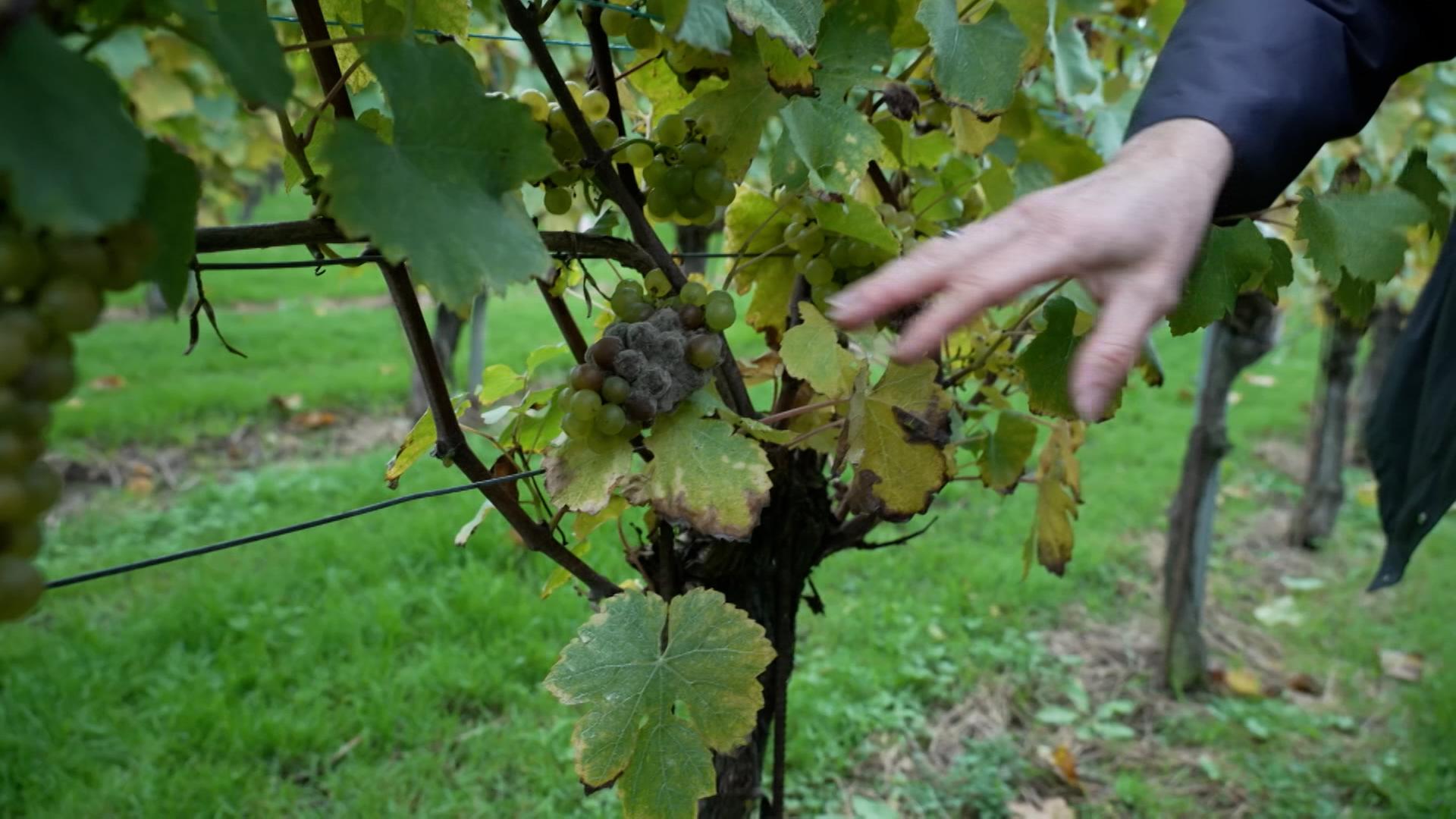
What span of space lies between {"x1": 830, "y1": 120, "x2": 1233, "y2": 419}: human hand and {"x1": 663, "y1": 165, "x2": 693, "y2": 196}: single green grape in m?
0.41

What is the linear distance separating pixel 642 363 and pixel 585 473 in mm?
117

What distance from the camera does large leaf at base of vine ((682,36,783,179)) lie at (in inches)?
35.1

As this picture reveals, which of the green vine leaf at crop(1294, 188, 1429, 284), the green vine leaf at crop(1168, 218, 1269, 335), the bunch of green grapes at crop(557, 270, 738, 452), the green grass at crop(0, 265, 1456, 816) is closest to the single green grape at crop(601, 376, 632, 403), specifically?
the bunch of green grapes at crop(557, 270, 738, 452)

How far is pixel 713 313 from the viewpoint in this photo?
0.91 meters

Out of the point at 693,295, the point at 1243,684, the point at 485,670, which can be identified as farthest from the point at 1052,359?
the point at 1243,684

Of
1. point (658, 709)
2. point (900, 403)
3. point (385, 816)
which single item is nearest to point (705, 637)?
point (658, 709)

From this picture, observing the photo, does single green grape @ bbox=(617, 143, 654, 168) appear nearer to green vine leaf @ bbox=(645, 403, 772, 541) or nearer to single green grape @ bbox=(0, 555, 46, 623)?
green vine leaf @ bbox=(645, 403, 772, 541)

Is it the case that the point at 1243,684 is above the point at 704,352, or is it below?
below

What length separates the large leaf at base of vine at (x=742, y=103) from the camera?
0.89 metres

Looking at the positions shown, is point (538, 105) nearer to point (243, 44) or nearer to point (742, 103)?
point (742, 103)

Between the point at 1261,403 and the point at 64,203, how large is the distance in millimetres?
7685

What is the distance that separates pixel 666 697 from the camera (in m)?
0.90

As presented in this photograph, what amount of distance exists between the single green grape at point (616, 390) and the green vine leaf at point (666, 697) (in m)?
0.21

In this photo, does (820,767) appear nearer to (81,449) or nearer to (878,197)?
(878,197)
